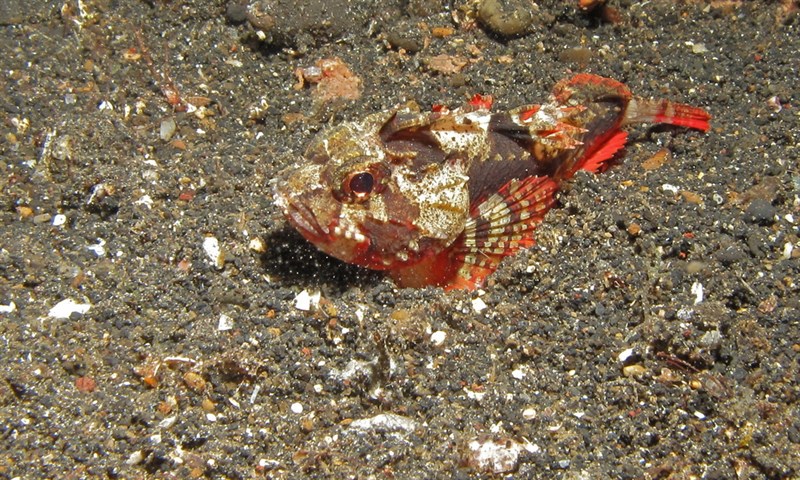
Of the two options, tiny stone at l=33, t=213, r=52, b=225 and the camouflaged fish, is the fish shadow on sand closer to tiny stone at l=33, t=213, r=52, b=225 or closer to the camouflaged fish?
the camouflaged fish

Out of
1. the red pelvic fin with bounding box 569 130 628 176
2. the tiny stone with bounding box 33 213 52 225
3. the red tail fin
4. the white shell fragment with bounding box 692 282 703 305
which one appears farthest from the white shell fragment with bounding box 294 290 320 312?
the red tail fin

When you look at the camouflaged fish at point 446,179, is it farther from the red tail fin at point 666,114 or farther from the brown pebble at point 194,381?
the brown pebble at point 194,381

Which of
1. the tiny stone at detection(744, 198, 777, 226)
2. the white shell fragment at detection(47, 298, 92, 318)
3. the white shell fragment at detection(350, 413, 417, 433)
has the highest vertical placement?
the tiny stone at detection(744, 198, 777, 226)

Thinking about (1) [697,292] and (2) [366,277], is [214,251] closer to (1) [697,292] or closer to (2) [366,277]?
(2) [366,277]

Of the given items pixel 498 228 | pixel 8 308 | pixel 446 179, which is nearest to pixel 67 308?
Result: pixel 8 308

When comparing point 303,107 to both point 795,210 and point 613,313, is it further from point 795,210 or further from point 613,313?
point 795,210

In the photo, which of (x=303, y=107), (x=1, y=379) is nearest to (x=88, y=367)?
(x=1, y=379)
